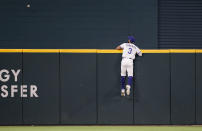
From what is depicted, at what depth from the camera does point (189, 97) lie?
1224cm

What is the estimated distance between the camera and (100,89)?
12.2 m

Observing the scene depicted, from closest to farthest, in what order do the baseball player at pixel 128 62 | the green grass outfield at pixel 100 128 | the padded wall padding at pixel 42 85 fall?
1. the green grass outfield at pixel 100 128
2. the baseball player at pixel 128 62
3. the padded wall padding at pixel 42 85

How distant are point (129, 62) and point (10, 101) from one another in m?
3.13

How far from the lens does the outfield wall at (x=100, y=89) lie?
39.8 ft

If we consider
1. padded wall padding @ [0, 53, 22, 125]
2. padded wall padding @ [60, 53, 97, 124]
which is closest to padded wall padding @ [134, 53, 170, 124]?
padded wall padding @ [60, 53, 97, 124]

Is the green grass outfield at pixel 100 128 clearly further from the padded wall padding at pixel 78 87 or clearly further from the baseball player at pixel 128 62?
the baseball player at pixel 128 62

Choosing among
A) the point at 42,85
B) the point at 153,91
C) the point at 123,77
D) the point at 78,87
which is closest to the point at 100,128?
the point at 78,87

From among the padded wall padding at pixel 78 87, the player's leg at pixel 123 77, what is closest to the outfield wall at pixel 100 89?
the padded wall padding at pixel 78 87

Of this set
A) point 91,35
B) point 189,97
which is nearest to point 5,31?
point 91,35

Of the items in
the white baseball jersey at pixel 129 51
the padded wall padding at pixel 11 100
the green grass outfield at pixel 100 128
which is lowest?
the green grass outfield at pixel 100 128

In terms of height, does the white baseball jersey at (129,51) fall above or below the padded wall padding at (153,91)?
above

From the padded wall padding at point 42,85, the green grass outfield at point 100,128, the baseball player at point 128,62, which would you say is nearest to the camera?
the green grass outfield at point 100,128

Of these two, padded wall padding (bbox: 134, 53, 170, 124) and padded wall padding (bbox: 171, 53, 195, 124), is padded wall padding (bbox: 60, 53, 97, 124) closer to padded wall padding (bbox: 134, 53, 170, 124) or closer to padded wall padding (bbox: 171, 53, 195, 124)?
padded wall padding (bbox: 134, 53, 170, 124)

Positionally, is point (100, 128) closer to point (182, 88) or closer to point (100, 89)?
point (100, 89)
